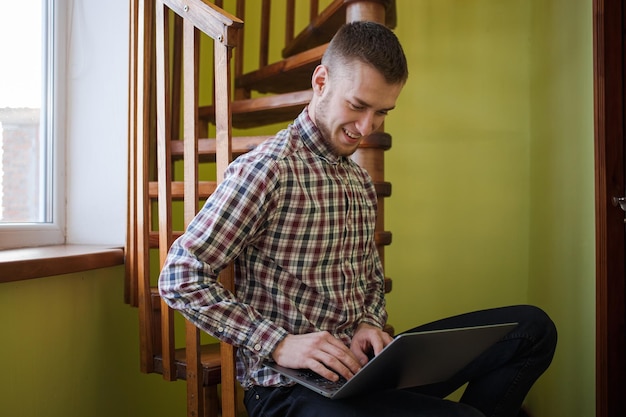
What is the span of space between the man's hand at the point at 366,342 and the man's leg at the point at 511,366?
0.76ft

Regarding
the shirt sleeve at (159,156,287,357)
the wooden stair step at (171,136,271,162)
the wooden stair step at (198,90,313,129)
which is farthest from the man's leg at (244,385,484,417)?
the wooden stair step at (198,90,313,129)

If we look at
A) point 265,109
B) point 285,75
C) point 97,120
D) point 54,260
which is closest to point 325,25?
point 285,75

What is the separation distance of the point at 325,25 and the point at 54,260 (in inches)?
46.4

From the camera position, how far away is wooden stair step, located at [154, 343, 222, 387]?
56.6 inches

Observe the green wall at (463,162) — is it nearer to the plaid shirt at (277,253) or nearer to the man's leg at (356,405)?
the plaid shirt at (277,253)

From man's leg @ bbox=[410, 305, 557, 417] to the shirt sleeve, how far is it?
0.48 metres

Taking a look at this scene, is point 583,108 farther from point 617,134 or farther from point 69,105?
point 69,105

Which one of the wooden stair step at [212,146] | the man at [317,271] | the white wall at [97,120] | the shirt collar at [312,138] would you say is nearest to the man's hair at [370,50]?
the man at [317,271]

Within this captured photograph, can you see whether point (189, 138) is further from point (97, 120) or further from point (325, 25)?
point (325, 25)

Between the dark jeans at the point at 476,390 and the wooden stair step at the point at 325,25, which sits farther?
the wooden stair step at the point at 325,25

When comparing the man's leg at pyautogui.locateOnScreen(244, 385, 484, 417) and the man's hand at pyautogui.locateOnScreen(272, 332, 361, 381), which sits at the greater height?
the man's hand at pyautogui.locateOnScreen(272, 332, 361, 381)

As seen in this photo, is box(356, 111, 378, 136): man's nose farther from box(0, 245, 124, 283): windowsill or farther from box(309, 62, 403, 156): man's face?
box(0, 245, 124, 283): windowsill

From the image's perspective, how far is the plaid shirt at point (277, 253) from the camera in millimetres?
1131

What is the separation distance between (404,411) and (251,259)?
0.41m
